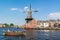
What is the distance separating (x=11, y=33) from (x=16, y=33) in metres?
2.34

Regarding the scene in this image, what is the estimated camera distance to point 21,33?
297ft

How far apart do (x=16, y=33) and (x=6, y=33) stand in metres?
4.84

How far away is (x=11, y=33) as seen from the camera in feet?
296

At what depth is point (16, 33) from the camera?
89938mm

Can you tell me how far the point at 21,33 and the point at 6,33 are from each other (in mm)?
6957

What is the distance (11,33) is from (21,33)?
4.57 meters

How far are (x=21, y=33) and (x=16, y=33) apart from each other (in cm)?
235

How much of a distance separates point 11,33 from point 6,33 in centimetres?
252

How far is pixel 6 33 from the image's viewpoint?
91125 millimetres
